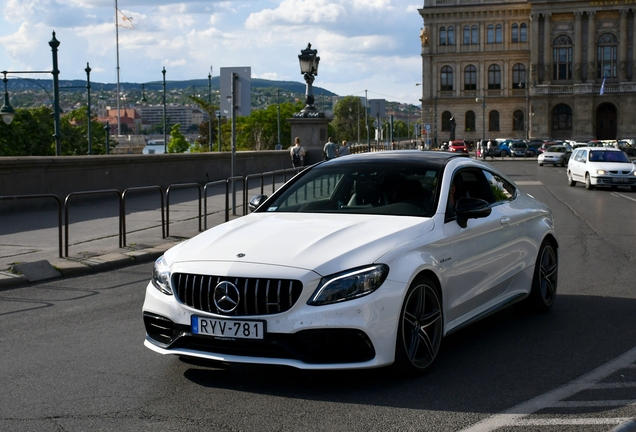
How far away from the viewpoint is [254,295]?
5.36 metres

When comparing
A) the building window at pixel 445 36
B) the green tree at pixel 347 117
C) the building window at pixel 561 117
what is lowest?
the building window at pixel 561 117

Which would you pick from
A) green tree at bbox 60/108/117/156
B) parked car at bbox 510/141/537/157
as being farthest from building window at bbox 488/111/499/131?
green tree at bbox 60/108/117/156

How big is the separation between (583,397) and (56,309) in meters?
5.46

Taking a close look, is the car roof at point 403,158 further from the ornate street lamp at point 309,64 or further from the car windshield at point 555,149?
the car windshield at point 555,149

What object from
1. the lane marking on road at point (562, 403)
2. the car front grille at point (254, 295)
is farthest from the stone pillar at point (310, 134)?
the car front grille at point (254, 295)

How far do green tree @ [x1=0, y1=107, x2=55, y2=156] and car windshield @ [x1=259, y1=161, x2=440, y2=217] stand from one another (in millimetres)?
69016

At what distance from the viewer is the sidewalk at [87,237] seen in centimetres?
1106

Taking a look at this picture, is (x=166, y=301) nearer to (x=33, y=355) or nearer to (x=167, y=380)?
(x=167, y=380)

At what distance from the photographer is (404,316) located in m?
5.65

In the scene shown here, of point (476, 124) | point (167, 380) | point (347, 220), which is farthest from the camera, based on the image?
point (476, 124)

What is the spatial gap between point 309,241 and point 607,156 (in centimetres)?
2856

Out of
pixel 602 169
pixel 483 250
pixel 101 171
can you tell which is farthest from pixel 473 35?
pixel 483 250

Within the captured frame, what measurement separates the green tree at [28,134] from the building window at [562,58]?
6616 centimetres

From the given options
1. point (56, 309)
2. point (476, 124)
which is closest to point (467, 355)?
point (56, 309)
